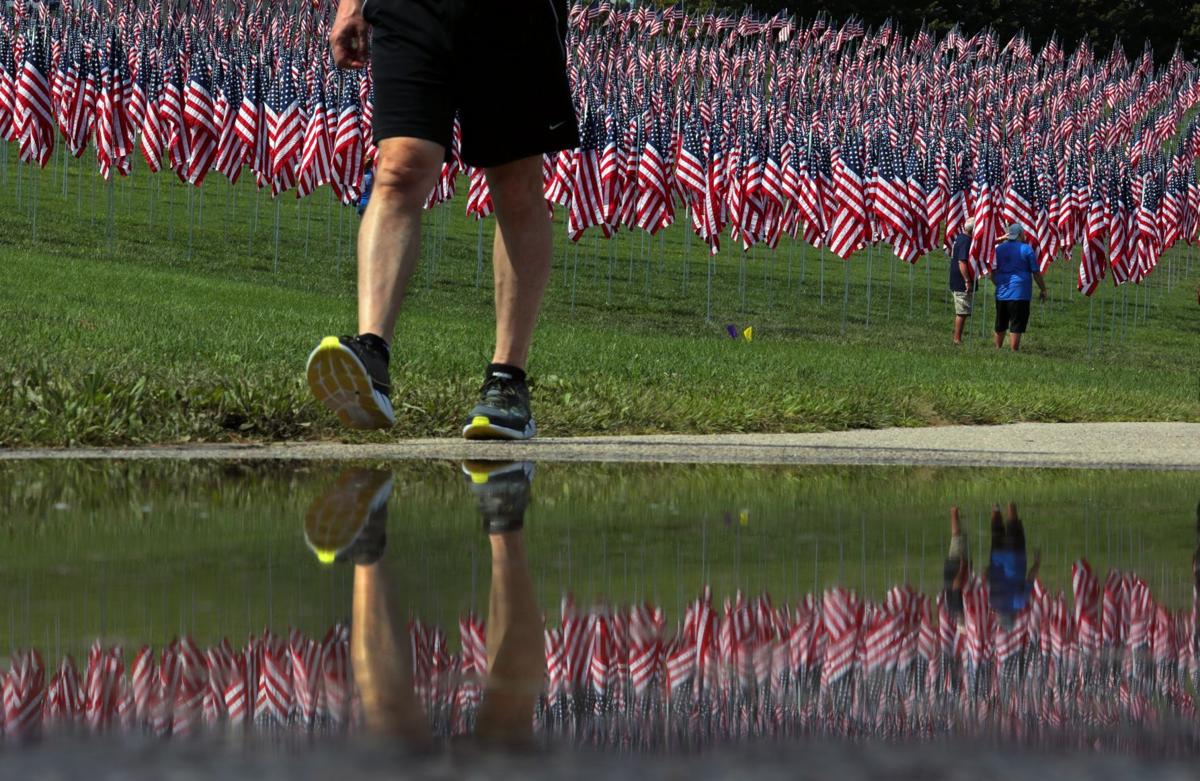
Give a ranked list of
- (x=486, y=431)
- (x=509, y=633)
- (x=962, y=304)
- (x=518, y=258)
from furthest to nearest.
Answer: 1. (x=962, y=304)
2. (x=518, y=258)
3. (x=486, y=431)
4. (x=509, y=633)

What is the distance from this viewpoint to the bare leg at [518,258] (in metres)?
5.41

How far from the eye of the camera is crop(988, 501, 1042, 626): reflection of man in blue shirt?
2.97 meters

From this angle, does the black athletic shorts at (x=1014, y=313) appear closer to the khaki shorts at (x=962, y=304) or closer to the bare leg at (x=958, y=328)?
the khaki shorts at (x=962, y=304)

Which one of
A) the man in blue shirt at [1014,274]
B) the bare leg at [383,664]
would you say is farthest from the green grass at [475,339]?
the bare leg at [383,664]

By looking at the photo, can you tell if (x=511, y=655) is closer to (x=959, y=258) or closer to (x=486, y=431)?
(x=486, y=431)

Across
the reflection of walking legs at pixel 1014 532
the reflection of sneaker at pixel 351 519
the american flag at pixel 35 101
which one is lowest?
the reflection of sneaker at pixel 351 519

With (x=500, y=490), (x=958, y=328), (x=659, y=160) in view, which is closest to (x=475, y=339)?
(x=500, y=490)

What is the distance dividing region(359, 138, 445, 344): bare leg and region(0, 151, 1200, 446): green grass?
151cm

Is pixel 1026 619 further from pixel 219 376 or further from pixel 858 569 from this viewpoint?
pixel 219 376

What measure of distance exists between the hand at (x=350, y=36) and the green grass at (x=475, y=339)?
5.25 feet

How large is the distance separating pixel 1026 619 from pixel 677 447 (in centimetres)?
329

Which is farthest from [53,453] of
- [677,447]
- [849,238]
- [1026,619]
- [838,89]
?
[838,89]

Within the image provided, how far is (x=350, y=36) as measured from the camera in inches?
196

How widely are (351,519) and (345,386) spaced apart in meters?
0.72
